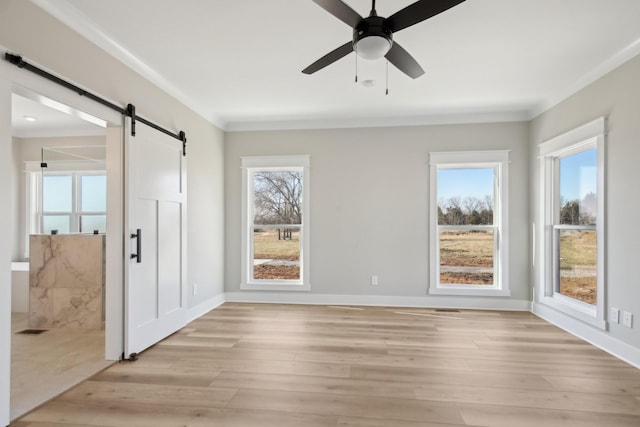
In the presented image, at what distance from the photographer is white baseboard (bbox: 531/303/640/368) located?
296cm

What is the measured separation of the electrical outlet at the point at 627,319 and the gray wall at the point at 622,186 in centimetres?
4

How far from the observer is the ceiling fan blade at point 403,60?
2223 millimetres

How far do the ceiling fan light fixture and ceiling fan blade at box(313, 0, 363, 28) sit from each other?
0.11 meters

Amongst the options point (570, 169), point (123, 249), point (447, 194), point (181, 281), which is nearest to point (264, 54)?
point (123, 249)

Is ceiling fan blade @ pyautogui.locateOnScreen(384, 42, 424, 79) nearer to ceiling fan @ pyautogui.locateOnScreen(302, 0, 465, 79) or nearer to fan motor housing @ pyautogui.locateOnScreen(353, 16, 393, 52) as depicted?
ceiling fan @ pyautogui.locateOnScreen(302, 0, 465, 79)

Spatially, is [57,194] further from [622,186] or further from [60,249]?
[622,186]

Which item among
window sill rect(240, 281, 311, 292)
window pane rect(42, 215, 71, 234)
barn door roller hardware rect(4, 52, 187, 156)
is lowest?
window sill rect(240, 281, 311, 292)

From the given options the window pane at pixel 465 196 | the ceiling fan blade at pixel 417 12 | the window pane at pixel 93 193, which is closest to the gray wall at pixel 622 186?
the window pane at pixel 465 196

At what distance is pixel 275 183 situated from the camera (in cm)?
523

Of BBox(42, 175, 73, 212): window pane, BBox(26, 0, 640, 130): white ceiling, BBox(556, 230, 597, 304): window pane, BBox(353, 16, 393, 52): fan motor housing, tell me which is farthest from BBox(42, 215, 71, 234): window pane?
BBox(556, 230, 597, 304): window pane

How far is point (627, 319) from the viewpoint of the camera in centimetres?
299

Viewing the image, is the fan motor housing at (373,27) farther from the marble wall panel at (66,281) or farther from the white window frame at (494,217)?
the marble wall panel at (66,281)

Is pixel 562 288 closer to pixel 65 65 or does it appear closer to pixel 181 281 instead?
pixel 181 281

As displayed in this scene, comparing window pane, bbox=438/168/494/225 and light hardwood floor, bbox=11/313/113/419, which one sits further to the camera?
window pane, bbox=438/168/494/225
